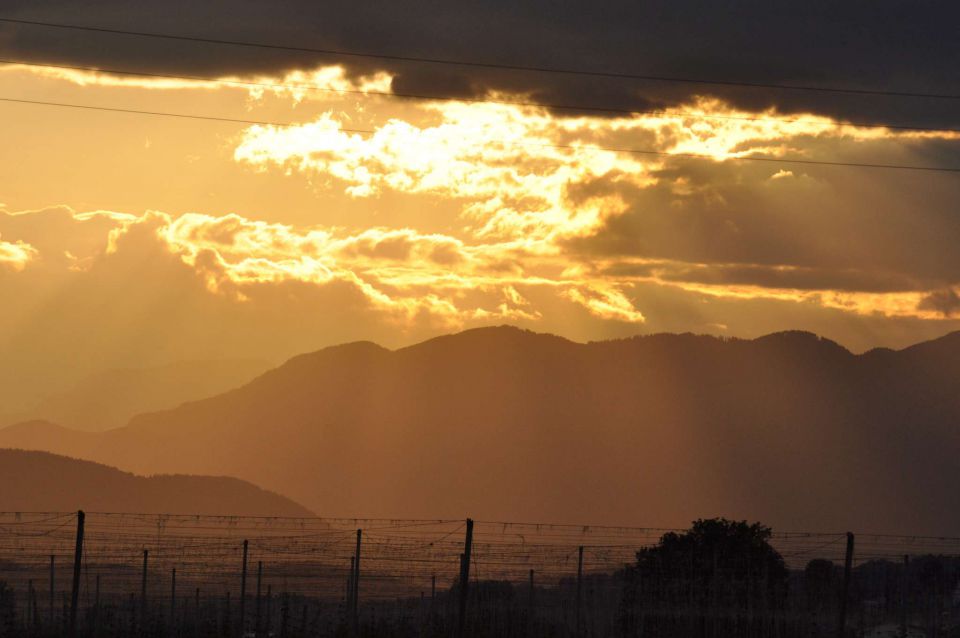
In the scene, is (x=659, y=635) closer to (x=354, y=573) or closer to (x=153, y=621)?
(x=354, y=573)

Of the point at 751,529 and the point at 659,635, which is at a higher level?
the point at 751,529

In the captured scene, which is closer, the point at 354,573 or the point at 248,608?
the point at 354,573

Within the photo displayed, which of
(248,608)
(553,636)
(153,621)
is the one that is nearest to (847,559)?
(553,636)

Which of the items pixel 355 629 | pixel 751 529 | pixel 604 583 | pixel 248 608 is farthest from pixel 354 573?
pixel 248 608

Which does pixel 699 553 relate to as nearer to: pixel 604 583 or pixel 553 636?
pixel 604 583

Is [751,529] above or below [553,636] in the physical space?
above

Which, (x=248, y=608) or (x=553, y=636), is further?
(x=248, y=608)

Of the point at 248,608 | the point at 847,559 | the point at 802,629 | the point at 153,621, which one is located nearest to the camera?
the point at 847,559

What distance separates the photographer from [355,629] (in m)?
52.5

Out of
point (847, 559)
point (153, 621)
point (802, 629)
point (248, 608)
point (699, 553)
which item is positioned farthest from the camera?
point (248, 608)

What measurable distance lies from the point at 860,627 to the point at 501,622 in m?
12.9

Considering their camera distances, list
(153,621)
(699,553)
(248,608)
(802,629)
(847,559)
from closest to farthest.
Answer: (847,559)
(802,629)
(153,621)
(699,553)
(248,608)

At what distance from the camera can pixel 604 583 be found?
70.1m

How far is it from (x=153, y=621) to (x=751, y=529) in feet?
92.0
